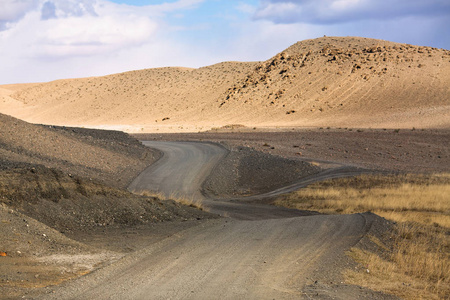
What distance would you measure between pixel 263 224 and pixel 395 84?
268ft

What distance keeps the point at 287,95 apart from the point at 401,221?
8101 cm

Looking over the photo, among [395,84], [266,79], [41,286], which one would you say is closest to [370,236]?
[41,286]

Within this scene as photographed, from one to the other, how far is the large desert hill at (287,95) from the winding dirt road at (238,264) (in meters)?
58.1

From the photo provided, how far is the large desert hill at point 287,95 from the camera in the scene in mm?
82644

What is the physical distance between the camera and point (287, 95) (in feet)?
317

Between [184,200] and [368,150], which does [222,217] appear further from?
[368,150]

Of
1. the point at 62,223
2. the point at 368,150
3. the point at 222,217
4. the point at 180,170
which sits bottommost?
the point at 222,217

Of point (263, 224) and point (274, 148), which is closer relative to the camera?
point (263, 224)

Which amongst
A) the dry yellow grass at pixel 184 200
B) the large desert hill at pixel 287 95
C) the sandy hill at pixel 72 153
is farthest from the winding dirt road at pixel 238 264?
the large desert hill at pixel 287 95

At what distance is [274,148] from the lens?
41.3 metres

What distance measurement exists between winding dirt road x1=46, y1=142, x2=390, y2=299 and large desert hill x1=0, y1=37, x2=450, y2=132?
58.1 meters

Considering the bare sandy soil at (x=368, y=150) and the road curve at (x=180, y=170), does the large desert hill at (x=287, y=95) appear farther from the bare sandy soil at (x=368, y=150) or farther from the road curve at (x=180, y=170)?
the road curve at (x=180, y=170)

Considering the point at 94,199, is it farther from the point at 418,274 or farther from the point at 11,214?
the point at 418,274

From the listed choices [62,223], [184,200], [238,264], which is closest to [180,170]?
[184,200]
